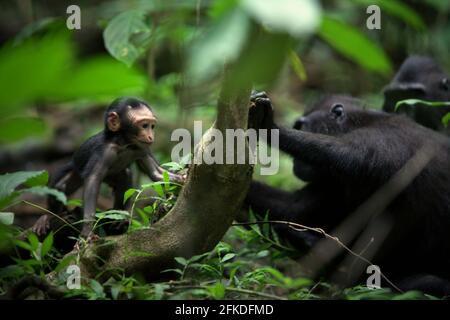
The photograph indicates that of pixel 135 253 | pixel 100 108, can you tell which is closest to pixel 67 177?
pixel 135 253

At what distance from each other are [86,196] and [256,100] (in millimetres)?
1285

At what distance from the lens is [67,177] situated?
4059 millimetres

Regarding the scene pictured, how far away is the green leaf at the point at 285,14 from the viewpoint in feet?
2.23

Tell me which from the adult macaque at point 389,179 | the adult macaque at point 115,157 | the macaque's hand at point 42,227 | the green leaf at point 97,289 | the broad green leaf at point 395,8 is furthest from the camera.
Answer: the adult macaque at point 389,179

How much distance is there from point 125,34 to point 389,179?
7.28 feet

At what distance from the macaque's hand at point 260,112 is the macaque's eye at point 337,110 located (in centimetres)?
104

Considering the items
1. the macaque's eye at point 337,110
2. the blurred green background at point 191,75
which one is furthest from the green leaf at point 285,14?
the macaque's eye at point 337,110

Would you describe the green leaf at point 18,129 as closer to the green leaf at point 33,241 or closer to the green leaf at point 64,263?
the green leaf at point 64,263

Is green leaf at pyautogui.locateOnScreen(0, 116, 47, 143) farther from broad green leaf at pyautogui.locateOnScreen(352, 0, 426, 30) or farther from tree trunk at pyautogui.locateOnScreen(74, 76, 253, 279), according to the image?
tree trunk at pyautogui.locateOnScreen(74, 76, 253, 279)

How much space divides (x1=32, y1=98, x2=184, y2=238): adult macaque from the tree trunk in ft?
1.50

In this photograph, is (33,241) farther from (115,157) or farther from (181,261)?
(115,157)
